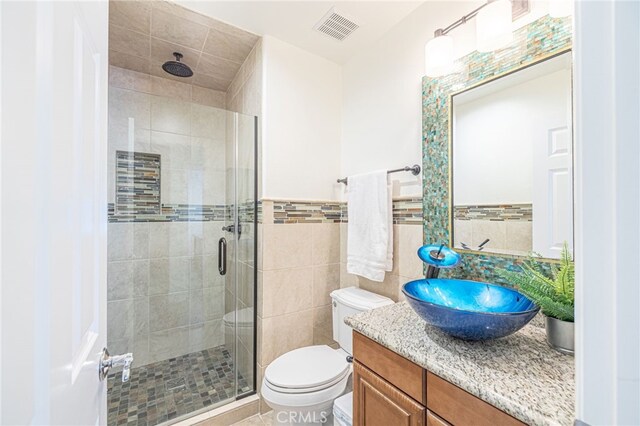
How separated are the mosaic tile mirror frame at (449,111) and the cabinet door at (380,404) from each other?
0.63 meters

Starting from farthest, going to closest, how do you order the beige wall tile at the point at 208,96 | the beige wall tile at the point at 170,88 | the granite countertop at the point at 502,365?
the beige wall tile at the point at 208,96 → the beige wall tile at the point at 170,88 → the granite countertop at the point at 502,365

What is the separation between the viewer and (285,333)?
180 cm

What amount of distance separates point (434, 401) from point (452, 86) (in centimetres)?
131

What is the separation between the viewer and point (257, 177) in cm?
184

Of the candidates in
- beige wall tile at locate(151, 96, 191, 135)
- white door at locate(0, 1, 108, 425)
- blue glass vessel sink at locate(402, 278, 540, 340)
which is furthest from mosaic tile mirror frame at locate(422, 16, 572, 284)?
beige wall tile at locate(151, 96, 191, 135)

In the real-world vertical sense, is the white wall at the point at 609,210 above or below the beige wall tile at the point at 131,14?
below

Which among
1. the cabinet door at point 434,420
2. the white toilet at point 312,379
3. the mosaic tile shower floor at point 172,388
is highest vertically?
the cabinet door at point 434,420

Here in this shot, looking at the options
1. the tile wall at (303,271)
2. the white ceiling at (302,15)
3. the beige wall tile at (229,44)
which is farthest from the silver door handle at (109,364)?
the beige wall tile at (229,44)

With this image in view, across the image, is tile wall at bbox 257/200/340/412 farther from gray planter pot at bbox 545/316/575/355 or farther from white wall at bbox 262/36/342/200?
gray planter pot at bbox 545/316/575/355

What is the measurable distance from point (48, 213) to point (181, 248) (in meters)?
1.83

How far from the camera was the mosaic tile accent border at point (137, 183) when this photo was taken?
181cm

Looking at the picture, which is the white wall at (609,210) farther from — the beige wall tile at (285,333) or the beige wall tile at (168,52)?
the beige wall tile at (168,52)

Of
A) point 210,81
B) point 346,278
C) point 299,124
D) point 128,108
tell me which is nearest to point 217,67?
point 210,81

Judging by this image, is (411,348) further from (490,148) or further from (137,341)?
(137,341)
